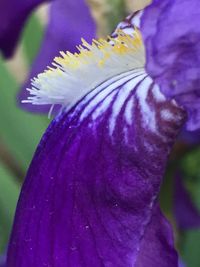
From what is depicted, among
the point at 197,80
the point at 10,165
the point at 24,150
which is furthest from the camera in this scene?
the point at 10,165

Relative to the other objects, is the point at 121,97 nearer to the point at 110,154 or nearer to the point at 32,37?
the point at 110,154

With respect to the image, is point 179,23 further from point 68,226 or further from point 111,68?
point 68,226

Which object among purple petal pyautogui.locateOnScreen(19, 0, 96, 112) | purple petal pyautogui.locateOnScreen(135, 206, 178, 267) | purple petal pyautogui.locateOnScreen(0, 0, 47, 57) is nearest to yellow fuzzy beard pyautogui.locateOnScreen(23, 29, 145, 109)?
purple petal pyautogui.locateOnScreen(135, 206, 178, 267)

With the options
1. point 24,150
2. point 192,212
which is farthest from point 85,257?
point 24,150

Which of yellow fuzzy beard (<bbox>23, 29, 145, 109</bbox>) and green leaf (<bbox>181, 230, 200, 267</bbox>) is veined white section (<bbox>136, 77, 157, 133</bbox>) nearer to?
yellow fuzzy beard (<bbox>23, 29, 145, 109</bbox>)

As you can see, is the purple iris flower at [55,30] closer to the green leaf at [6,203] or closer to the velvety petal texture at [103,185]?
the green leaf at [6,203]

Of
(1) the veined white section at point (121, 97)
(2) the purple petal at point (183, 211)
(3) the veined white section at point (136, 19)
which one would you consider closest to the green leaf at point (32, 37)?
(2) the purple petal at point (183, 211)
